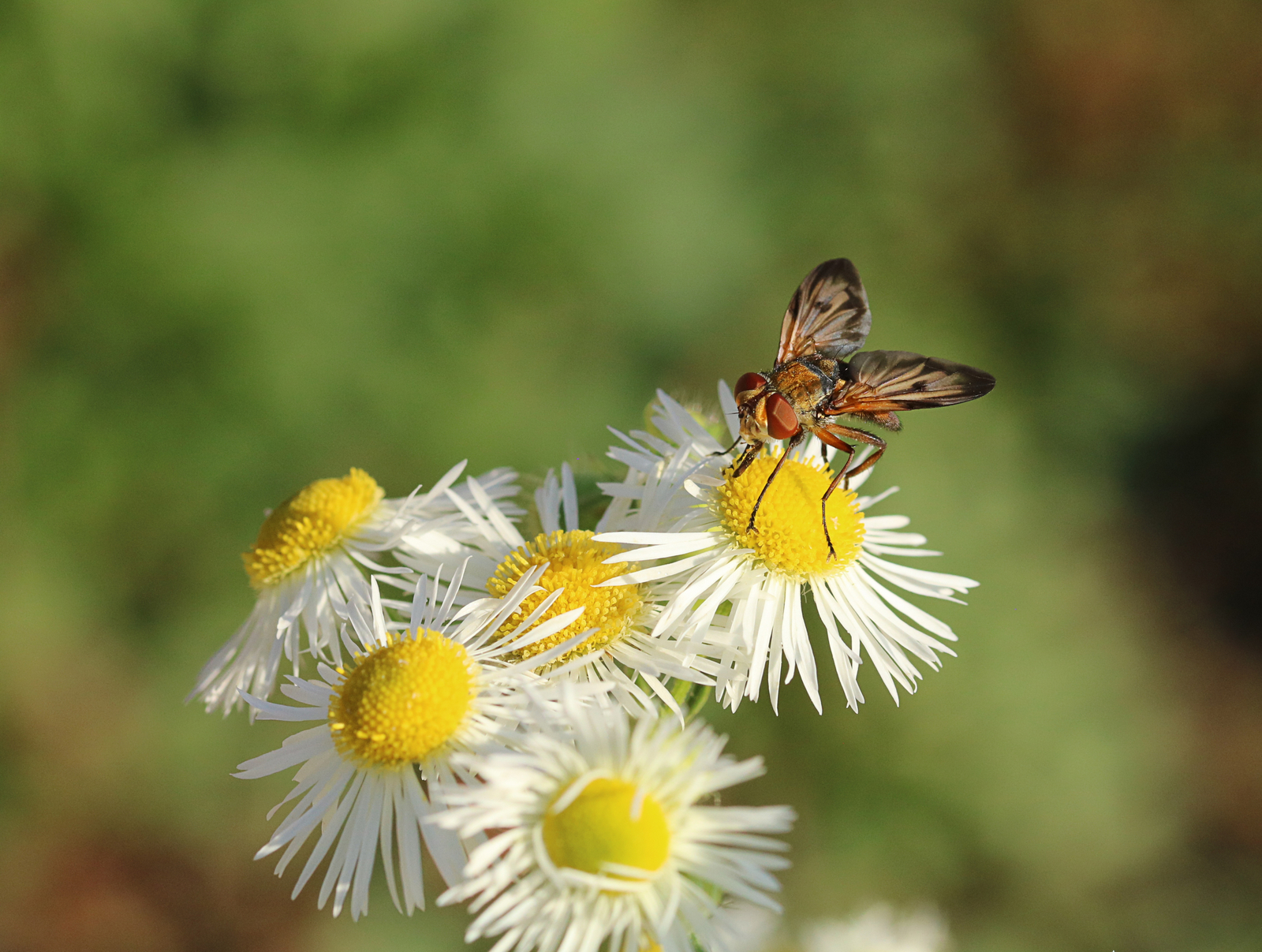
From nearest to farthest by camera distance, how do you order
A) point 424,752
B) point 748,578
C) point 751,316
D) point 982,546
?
point 424,752, point 748,578, point 982,546, point 751,316

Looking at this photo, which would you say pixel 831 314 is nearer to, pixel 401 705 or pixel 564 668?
pixel 564 668

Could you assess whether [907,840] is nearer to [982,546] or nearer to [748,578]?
[982,546]

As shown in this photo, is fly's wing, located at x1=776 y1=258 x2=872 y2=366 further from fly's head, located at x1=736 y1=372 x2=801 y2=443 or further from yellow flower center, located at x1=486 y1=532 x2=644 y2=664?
yellow flower center, located at x1=486 y1=532 x2=644 y2=664

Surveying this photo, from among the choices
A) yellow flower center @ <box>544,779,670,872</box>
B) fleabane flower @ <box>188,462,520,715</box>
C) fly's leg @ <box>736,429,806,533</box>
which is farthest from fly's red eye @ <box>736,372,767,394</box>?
yellow flower center @ <box>544,779,670,872</box>

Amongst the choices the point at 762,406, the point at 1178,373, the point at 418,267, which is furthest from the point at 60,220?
the point at 1178,373

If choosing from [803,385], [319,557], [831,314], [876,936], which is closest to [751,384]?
[803,385]

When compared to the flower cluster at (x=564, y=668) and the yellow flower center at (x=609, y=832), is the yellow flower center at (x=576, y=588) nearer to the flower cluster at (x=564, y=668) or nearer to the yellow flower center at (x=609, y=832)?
the flower cluster at (x=564, y=668)

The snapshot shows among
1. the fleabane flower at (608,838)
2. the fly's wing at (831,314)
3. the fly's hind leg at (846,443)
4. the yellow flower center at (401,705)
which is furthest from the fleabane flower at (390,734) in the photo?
the fly's wing at (831,314)
